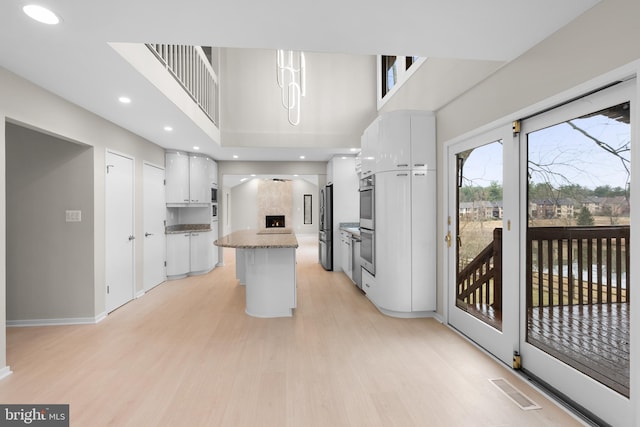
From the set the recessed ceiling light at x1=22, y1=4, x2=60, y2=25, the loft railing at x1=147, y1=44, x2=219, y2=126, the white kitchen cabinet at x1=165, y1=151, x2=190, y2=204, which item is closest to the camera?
the recessed ceiling light at x1=22, y1=4, x2=60, y2=25

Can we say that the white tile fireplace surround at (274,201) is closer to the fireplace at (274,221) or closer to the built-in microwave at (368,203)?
the fireplace at (274,221)

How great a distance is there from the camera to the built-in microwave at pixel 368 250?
3887 millimetres

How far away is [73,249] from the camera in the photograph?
3.43m

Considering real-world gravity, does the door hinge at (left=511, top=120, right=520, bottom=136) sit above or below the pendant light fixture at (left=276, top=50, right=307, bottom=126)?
below

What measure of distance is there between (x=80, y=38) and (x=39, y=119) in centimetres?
126

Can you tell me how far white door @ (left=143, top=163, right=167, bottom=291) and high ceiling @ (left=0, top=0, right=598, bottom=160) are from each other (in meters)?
2.50

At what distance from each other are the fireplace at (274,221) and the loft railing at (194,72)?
7721mm

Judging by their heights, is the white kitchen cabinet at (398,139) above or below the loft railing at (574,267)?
above

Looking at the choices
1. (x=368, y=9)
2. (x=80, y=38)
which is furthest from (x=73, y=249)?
(x=368, y=9)

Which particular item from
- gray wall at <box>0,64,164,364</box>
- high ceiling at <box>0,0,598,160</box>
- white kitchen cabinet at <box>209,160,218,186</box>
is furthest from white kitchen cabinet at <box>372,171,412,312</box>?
white kitchen cabinet at <box>209,160,218,186</box>

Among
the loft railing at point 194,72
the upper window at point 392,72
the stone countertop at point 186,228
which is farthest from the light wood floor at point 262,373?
the upper window at point 392,72

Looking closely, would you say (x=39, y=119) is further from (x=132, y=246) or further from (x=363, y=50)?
(x=363, y=50)

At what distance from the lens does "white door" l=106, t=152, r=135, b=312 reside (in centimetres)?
378

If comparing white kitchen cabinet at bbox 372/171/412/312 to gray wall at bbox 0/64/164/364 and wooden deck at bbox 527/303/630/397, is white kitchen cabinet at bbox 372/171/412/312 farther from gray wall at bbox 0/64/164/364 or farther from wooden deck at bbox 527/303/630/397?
gray wall at bbox 0/64/164/364
